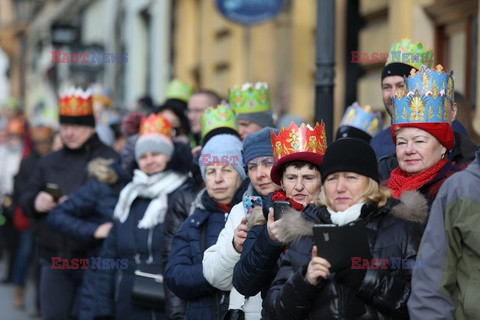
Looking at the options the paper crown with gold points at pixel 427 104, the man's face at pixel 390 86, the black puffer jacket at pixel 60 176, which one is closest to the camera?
the paper crown with gold points at pixel 427 104

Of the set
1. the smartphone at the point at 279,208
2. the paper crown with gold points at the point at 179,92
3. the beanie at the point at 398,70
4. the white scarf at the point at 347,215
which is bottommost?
the smartphone at the point at 279,208

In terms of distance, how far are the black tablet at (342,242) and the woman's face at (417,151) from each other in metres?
0.75

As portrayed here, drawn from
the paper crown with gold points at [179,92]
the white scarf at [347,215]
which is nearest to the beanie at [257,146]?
the white scarf at [347,215]

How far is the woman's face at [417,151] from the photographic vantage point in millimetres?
5652

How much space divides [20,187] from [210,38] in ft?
19.5

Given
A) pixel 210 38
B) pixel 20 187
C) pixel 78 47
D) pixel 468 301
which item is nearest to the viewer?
pixel 468 301

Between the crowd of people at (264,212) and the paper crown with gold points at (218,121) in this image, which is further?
the paper crown with gold points at (218,121)

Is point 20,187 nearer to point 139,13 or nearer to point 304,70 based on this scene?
point 304,70

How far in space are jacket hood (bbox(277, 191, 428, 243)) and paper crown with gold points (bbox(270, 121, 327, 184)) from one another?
529 mm

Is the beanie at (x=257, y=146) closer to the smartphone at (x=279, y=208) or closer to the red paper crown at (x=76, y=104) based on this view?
the smartphone at (x=279, y=208)

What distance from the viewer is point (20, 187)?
1360 cm

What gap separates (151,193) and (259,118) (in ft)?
2.92

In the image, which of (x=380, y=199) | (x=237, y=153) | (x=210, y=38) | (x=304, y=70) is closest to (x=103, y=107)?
(x=304, y=70)

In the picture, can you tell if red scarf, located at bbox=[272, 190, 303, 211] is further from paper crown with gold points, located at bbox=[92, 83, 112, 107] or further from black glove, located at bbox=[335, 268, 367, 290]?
paper crown with gold points, located at bbox=[92, 83, 112, 107]
